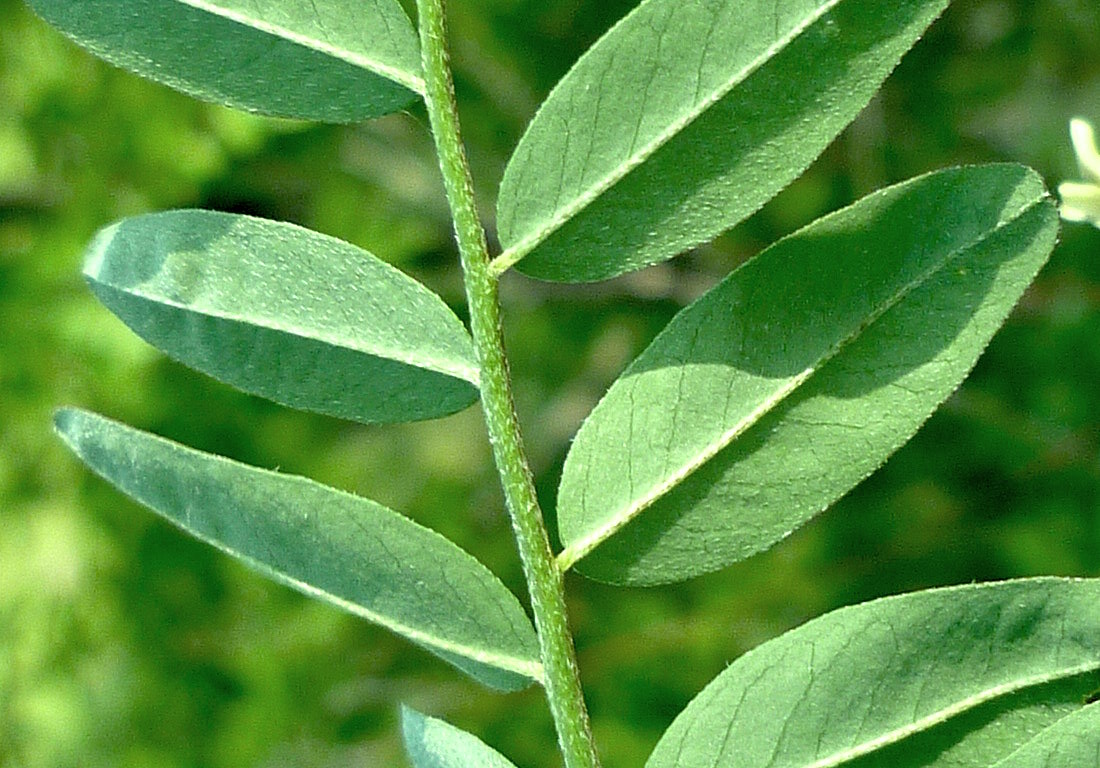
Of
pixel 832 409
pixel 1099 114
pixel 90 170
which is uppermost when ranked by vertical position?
pixel 1099 114

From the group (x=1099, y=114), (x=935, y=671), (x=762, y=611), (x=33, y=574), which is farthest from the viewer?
(x=1099, y=114)

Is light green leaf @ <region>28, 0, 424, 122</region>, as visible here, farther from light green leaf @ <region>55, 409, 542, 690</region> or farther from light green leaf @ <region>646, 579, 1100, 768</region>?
light green leaf @ <region>646, 579, 1100, 768</region>

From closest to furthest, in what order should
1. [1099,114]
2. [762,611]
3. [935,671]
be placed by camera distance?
[935,671] → [762,611] → [1099,114]

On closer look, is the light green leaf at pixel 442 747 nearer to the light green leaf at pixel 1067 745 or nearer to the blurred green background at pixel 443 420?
the light green leaf at pixel 1067 745

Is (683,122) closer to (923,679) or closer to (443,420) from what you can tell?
(923,679)

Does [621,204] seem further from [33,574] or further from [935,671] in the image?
[33,574]

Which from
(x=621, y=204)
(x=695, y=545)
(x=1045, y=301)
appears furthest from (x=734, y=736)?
(x=1045, y=301)

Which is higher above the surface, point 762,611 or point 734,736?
point 734,736
